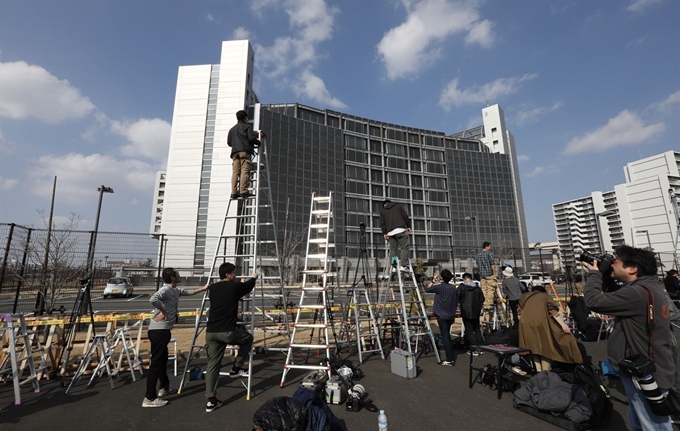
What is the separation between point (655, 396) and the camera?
2670mm

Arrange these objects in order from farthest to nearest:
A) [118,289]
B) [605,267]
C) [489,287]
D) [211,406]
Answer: [118,289] < [489,287] < [211,406] < [605,267]

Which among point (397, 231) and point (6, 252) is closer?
point (397, 231)

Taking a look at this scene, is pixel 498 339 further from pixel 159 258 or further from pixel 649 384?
pixel 159 258

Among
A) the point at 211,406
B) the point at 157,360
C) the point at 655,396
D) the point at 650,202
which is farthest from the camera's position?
the point at 650,202

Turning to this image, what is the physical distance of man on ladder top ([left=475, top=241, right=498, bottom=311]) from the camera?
9.48 m

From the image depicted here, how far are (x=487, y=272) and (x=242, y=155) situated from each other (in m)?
8.28

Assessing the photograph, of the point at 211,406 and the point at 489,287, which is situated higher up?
the point at 489,287

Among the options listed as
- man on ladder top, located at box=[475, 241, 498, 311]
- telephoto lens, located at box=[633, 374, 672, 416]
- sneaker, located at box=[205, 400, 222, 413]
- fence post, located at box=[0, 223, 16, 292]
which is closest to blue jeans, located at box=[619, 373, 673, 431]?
telephoto lens, located at box=[633, 374, 672, 416]

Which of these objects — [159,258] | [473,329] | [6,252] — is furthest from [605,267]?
[6,252]

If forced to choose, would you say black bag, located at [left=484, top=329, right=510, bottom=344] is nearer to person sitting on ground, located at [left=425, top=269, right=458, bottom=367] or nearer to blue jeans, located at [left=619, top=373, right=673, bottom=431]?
person sitting on ground, located at [left=425, top=269, right=458, bottom=367]

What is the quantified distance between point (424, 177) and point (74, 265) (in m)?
62.7

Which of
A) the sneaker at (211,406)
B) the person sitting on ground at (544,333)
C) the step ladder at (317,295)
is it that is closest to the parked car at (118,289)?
the step ladder at (317,295)

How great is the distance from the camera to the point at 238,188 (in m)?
6.47

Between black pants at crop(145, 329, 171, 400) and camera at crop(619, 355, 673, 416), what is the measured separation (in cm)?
608
